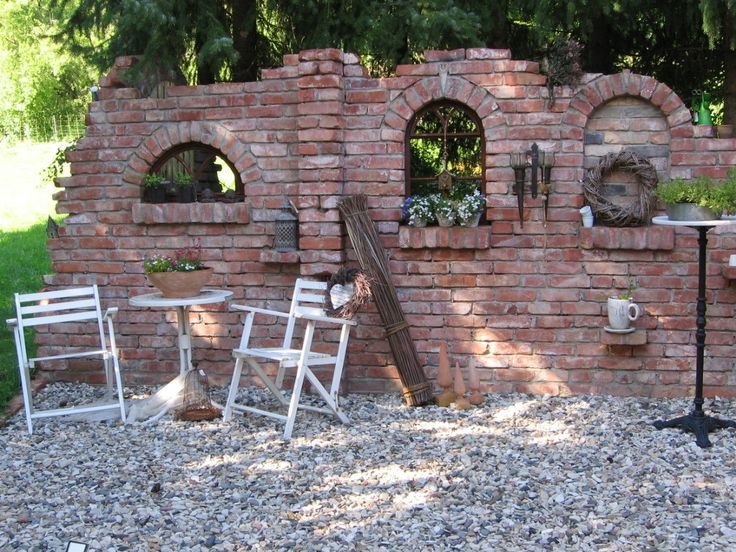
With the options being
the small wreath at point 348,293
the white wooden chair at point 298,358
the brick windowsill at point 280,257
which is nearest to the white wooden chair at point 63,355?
the white wooden chair at point 298,358

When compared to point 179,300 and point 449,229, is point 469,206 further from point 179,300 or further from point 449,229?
point 179,300

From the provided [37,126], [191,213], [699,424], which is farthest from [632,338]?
[37,126]

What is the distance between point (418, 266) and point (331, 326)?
74 cm

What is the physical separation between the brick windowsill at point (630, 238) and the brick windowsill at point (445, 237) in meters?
0.66

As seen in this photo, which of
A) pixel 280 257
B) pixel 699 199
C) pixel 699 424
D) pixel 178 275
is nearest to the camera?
pixel 699 199

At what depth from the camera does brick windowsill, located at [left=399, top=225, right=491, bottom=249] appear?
5.58 meters

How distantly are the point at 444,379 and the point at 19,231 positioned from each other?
8.33m

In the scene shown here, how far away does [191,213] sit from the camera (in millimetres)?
5898

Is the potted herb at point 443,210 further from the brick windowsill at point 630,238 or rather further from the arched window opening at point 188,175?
the arched window opening at point 188,175

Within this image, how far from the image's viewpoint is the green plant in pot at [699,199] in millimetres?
4477

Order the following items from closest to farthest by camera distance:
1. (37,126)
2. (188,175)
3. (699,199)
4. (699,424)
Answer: (699,199)
(699,424)
(188,175)
(37,126)

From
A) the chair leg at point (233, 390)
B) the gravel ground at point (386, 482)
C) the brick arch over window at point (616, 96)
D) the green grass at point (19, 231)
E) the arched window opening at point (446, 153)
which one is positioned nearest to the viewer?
the gravel ground at point (386, 482)

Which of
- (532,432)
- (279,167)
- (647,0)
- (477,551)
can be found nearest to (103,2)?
(279,167)

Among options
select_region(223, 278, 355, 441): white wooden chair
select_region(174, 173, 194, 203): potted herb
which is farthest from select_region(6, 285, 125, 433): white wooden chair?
select_region(174, 173, 194, 203): potted herb
